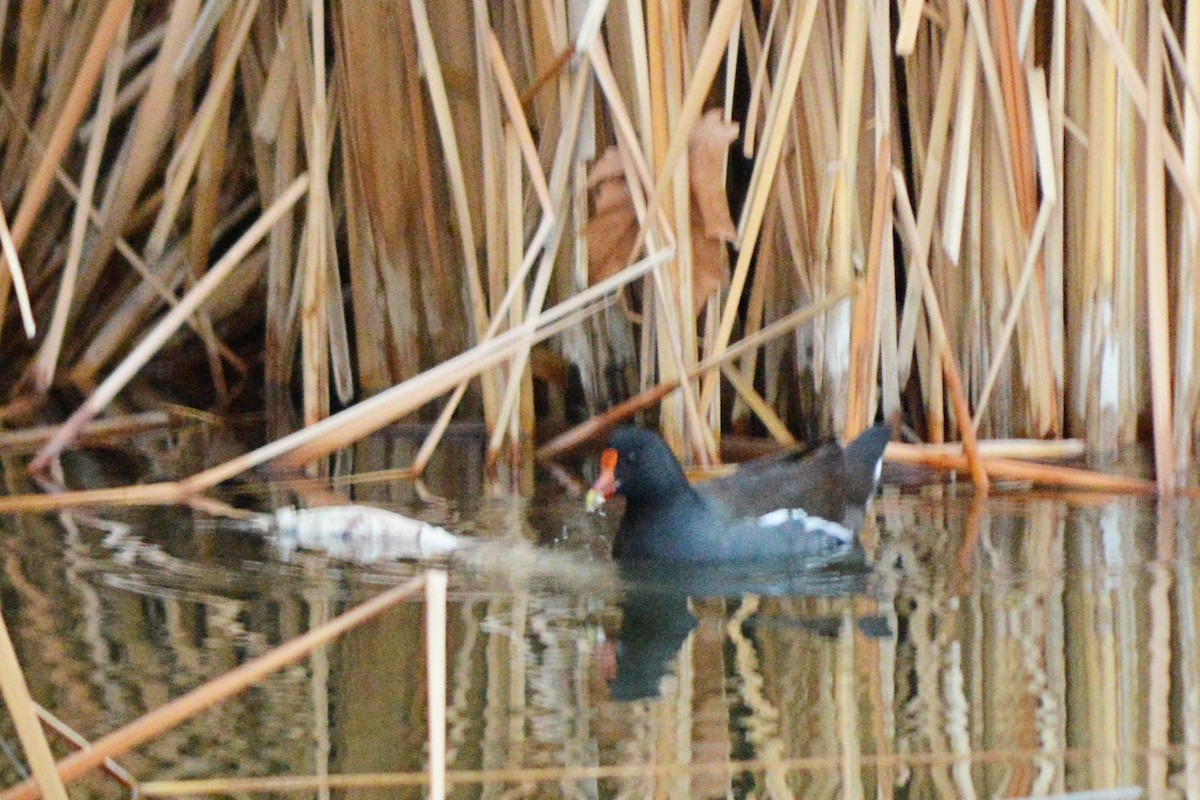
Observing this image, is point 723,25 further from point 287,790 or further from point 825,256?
point 287,790

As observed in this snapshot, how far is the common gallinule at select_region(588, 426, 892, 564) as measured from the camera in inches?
148

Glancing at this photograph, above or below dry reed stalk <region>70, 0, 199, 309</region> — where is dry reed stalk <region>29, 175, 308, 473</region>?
below

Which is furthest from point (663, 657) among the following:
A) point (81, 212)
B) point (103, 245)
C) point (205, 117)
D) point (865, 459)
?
point (103, 245)

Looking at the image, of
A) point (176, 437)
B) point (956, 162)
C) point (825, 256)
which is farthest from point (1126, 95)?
point (176, 437)

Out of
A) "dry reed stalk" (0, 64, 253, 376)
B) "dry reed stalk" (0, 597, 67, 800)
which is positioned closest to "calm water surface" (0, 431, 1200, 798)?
"dry reed stalk" (0, 597, 67, 800)

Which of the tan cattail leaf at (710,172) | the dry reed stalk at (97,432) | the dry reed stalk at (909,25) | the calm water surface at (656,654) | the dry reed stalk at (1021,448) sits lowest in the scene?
the calm water surface at (656,654)

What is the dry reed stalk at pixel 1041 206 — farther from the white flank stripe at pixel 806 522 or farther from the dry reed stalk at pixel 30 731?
the dry reed stalk at pixel 30 731

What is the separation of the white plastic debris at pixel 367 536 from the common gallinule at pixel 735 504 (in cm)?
35

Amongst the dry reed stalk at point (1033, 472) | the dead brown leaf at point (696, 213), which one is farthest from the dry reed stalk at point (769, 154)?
the dry reed stalk at point (1033, 472)

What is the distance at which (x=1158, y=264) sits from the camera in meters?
3.82

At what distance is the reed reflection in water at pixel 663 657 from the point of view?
2.22m

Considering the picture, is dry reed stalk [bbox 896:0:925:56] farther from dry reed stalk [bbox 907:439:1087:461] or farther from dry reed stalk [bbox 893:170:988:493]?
dry reed stalk [bbox 907:439:1087:461]

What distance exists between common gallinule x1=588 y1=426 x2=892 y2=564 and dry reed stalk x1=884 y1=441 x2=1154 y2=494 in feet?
0.80

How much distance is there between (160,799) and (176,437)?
120 inches
